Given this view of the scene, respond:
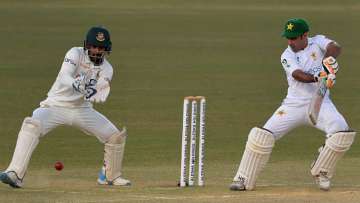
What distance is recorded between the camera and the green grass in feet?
37.0

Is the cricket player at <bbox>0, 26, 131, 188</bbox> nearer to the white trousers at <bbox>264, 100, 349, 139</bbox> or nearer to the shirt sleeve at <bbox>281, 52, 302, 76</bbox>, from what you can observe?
the white trousers at <bbox>264, 100, 349, 139</bbox>

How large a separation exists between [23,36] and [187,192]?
83.8ft

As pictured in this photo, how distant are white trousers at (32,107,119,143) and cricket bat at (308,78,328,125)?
189 centimetres

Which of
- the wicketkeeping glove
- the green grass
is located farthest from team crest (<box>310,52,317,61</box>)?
the wicketkeeping glove

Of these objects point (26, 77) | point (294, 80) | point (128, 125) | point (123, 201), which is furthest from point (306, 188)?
point (26, 77)

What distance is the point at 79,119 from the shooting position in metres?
11.1

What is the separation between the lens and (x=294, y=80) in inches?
430

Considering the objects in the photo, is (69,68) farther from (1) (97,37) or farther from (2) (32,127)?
(2) (32,127)

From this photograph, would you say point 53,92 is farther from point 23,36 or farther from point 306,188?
point 23,36

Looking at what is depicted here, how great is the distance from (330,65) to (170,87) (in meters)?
13.7

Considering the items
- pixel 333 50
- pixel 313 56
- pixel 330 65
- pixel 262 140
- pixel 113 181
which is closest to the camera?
pixel 330 65

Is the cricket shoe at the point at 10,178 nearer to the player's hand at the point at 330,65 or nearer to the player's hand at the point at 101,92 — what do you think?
the player's hand at the point at 101,92

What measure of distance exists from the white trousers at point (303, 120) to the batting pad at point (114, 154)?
55.2 inches

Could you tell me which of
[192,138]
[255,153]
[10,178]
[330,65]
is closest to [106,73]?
[192,138]
